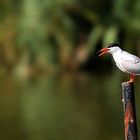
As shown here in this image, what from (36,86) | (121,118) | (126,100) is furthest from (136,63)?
(36,86)

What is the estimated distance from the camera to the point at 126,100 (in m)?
8.87

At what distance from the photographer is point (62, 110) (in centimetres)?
2406

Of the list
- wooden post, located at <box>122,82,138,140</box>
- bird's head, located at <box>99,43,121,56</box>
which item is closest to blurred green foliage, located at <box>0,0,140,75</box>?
bird's head, located at <box>99,43,121,56</box>

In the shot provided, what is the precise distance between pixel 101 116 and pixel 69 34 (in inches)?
627

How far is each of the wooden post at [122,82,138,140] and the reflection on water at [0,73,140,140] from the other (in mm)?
9535

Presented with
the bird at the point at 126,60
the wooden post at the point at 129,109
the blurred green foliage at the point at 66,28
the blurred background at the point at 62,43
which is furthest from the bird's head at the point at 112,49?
the blurred green foliage at the point at 66,28

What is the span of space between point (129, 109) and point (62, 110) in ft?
49.8

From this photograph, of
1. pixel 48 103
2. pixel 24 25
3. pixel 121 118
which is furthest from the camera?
pixel 24 25

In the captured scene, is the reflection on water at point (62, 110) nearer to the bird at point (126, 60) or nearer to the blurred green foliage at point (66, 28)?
the blurred green foliage at point (66, 28)

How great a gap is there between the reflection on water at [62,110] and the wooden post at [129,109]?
9535 mm

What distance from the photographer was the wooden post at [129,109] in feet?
29.1

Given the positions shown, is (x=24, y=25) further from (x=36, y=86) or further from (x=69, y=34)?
(x=36, y=86)

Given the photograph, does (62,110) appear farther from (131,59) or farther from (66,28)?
(131,59)

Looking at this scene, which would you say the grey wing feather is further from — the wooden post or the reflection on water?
the reflection on water
